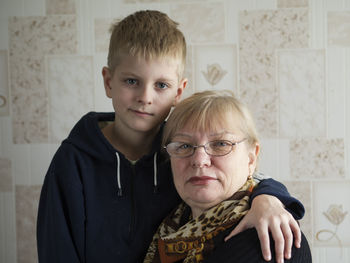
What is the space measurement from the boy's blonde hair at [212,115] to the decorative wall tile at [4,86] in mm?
1096

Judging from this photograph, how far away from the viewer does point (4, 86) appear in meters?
1.87

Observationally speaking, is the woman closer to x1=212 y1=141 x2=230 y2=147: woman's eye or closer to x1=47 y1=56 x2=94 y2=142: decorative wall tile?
x1=212 y1=141 x2=230 y2=147: woman's eye

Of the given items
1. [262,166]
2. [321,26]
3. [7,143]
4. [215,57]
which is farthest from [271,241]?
[7,143]

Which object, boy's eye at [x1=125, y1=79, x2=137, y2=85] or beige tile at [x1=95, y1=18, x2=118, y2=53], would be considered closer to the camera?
boy's eye at [x1=125, y1=79, x2=137, y2=85]

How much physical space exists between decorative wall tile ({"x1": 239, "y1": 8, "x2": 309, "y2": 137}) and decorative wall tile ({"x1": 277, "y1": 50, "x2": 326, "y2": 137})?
0.04 meters

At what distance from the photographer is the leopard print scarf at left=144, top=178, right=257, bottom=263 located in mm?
1055

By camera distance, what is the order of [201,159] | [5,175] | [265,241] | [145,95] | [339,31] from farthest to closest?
[5,175] < [339,31] < [145,95] < [201,159] < [265,241]

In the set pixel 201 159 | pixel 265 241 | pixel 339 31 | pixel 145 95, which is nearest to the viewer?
pixel 265 241

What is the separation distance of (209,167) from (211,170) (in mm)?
11

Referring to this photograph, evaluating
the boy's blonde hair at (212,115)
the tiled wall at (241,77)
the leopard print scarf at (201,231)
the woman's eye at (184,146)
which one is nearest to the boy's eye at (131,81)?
the boy's blonde hair at (212,115)

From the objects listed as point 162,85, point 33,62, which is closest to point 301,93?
point 162,85

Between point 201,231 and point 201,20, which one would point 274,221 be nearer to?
point 201,231

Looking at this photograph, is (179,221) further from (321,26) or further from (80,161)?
(321,26)

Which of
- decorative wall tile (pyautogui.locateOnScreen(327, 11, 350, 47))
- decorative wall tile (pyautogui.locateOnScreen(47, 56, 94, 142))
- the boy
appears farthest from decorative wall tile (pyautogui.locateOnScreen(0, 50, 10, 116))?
decorative wall tile (pyautogui.locateOnScreen(327, 11, 350, 47))
